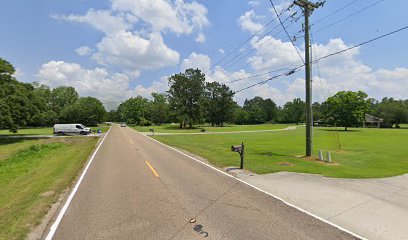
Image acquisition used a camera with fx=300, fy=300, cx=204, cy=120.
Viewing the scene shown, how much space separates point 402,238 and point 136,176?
9.80 meters

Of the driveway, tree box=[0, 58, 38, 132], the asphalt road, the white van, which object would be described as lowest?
the driveway

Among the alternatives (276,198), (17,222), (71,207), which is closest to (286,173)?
(276,198)

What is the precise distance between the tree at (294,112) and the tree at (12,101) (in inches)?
5261

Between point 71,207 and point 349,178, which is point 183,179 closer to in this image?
point 71,207

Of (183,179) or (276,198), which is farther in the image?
(183,179)

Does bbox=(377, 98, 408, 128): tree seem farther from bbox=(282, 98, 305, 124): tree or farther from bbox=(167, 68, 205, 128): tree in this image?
bbox=(167, 68, 205, 128): tree

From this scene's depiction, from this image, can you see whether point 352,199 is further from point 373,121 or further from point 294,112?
point 294,112

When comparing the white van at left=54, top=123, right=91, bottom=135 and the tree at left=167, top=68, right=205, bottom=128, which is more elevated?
the tree at left=167, top=68, right=205, bottom=128

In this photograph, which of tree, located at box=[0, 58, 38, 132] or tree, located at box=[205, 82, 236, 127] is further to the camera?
tree, located at box=[205, 82, 236, 127]

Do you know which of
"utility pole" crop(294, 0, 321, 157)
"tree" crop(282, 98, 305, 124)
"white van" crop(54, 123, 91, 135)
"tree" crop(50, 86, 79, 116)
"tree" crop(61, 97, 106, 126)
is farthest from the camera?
"tree" crop(282, 98, 305, 124)

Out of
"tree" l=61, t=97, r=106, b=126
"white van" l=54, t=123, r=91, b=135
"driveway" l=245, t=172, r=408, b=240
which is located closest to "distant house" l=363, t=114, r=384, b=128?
"white van" l=54, t=123, r=91, b=135

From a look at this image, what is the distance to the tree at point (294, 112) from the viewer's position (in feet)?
528

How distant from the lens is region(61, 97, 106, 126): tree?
366 ft

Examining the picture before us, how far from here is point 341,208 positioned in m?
8.77
